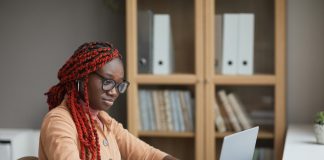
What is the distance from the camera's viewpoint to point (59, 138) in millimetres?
2012

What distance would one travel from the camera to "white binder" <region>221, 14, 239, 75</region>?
133 inches

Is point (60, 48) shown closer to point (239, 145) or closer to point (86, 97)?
point (86, 97)

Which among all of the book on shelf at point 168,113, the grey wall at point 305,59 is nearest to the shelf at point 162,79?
the book on shelf at point 168,113

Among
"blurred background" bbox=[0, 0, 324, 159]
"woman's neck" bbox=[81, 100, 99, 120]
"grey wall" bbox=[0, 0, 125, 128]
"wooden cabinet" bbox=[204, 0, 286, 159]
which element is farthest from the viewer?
"grey wall" bbox=[0, 0, 125, 128]

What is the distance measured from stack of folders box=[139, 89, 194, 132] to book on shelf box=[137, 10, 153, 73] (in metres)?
0.15

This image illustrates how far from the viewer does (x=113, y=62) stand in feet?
7.23

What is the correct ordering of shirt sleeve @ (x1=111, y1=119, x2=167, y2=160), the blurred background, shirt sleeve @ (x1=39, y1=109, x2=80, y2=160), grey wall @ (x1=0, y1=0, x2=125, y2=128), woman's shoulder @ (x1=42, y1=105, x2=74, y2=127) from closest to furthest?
shirt sleeve @ (x1=39, y1=109, x2=80, y2=160), woman's shoulder @ (x1=42, y1=105, x2=74, y2=127), shirt sleeve @ (x1=111, y1=119, x2=167, y2=160), the blurred background, grey wall @ (x1=0, y1=0, x2=125, y2=128)

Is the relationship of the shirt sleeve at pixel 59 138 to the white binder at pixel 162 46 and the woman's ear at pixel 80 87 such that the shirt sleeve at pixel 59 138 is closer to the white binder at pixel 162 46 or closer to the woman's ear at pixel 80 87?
the woman's ear at pixel 80 87

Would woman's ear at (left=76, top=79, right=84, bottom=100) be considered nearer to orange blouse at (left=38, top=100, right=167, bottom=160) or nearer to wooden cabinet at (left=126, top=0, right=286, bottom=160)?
orange blouse at (left=38, top=100, right=167, bottom=160)

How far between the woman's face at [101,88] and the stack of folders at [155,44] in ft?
4.13

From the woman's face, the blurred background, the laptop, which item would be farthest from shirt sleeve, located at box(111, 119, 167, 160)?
the blurred background

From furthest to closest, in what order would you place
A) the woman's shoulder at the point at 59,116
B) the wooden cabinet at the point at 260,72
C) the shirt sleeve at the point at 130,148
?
the wooden cabinet at the point at 260,72 < the shirt sleeve at the point at 130,148 < the woman's shoulder at the point at 59,116

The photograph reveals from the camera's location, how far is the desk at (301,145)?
247 cm

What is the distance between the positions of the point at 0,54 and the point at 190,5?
4.55ft
